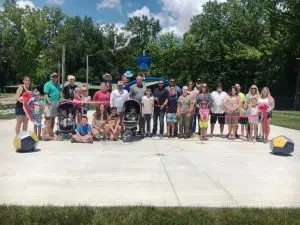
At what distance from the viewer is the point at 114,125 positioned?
11.8m

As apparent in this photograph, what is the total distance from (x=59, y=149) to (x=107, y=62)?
68.4 meters

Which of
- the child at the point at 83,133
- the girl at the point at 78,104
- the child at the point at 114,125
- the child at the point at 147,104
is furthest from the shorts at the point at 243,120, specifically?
the girl at the point at 78,104

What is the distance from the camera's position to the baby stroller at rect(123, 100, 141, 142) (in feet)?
39.0

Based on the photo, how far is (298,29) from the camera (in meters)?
37.2

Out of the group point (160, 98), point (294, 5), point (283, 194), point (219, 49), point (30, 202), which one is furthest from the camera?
point (219, 49)

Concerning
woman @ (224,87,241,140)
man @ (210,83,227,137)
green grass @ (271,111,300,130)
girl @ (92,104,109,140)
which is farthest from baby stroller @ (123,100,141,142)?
green grass @ (271,111,300,130)

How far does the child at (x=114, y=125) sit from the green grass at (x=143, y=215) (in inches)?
249

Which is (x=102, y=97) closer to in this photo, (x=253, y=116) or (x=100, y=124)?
(x=100, y=124)

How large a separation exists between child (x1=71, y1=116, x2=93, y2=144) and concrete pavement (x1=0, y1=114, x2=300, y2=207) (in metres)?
0.31

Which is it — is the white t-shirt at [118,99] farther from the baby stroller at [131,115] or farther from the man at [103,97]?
the man at [103,97]

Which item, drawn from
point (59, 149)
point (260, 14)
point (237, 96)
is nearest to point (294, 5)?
point (260, 14)

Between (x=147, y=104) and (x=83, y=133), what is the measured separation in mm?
2131

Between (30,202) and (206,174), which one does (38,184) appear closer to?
(30,202)

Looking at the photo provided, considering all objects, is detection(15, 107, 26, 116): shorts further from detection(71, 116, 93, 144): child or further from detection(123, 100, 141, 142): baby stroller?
detection(123, 100, 141, 142): baby stroller
